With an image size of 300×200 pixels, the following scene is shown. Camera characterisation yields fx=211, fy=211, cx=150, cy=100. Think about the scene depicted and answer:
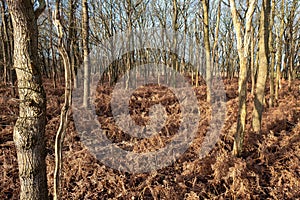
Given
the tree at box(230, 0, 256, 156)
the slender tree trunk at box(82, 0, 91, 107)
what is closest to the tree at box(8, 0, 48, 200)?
the tree at box(230, 0, 256, 156)

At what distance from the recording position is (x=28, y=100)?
3.12 metres

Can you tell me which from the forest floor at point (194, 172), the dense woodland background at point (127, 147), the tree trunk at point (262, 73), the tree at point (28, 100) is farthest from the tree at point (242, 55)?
the tree at point (28, 100)

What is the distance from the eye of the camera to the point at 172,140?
675 centimetres

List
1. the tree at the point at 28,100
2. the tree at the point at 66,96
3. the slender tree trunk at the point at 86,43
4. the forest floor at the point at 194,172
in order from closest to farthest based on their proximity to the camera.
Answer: the tree at the point at 66,96 → the tree at the point at 28,100 → the forest floor at the point at 194,172 → the slender tree trunk at the point at 86,43

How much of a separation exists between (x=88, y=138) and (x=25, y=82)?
4.25 metres

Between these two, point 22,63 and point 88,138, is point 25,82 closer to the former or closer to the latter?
point 22,63

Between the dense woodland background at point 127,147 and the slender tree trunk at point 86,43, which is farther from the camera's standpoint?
the slender tree trunk at point 86,43

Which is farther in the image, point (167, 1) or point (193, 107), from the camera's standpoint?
point (167, 1)

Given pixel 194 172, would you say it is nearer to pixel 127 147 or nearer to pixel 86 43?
pixel 127 147

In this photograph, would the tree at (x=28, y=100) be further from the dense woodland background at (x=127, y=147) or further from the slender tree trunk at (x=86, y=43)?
the slender tree trunk at (x=86, y=43)

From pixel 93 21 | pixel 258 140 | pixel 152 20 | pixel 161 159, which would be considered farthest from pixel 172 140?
pixel 152 20

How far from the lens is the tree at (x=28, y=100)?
120 inches

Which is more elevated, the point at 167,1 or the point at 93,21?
the point at 167,1

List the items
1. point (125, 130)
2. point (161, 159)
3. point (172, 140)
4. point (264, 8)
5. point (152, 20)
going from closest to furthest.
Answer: point (161, 159)
point (264, 8)
point (172, 140)
point (125, 130)
point (152, 20)
